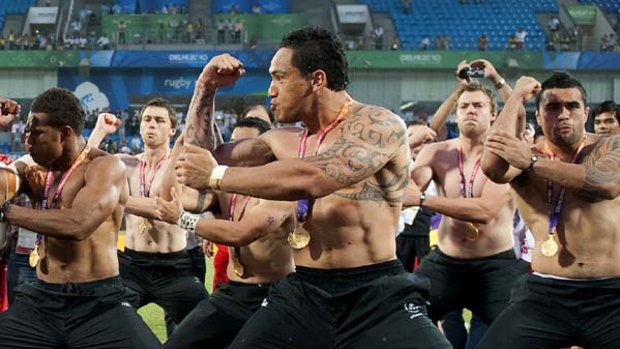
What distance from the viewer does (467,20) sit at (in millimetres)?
39750

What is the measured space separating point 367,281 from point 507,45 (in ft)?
110

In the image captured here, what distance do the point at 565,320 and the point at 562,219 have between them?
1.98 feet

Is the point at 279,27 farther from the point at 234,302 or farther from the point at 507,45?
the point at 234,302

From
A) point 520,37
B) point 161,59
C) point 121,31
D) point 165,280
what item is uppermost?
point 165,280

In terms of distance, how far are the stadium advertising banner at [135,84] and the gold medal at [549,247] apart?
96.8 ft

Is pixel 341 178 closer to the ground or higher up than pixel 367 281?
higher up

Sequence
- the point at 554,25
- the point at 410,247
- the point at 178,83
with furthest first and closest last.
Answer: the point at 554,25 → the point at 178,83 → the point at 410,247

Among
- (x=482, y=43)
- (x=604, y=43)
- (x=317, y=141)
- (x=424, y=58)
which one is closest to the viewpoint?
(x=317, y=141)

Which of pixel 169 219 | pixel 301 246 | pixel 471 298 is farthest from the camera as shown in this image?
pixel 471 298

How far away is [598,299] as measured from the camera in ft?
19.1

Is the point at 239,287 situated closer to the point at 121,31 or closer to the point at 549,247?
the point at 549,247

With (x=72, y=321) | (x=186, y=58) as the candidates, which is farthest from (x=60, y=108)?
(x=186, y=58)

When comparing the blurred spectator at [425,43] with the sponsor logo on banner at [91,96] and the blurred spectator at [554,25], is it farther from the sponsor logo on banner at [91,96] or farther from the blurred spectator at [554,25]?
the sponsor logo on banner at [91,96]

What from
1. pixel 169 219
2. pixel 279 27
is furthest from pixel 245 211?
pixel 279 27
